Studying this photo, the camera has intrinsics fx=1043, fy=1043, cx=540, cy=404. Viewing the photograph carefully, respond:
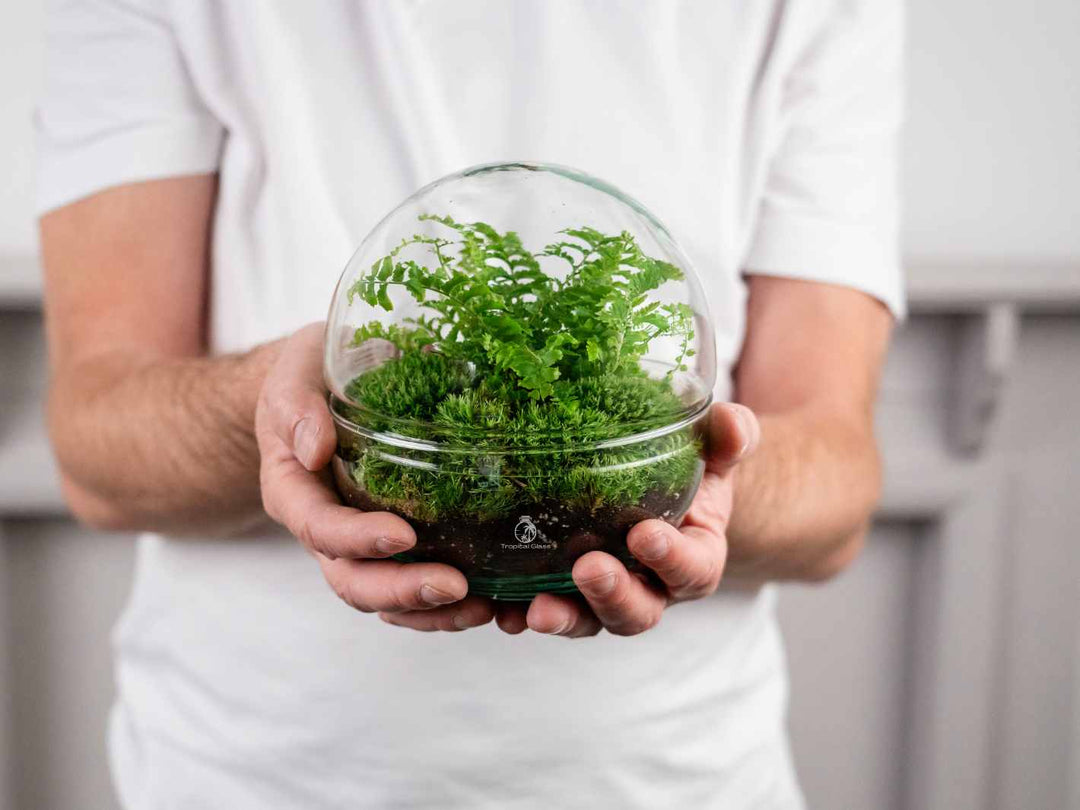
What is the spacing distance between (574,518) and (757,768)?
713 millimetres

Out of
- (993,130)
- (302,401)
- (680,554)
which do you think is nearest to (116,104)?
(302,401)

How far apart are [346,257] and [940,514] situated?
1.14m

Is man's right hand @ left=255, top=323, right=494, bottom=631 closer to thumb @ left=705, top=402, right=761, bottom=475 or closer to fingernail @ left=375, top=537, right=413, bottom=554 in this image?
fingernail @ left=375, top=537, right=413, bottom=554

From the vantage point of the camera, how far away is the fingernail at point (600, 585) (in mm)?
674

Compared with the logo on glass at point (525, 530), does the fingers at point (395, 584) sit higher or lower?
lower

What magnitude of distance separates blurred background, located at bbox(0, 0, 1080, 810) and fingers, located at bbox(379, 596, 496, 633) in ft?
3.48

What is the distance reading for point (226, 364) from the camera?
0.97 m

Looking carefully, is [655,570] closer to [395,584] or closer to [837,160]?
[395,584]

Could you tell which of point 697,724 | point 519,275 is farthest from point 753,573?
point 519,275

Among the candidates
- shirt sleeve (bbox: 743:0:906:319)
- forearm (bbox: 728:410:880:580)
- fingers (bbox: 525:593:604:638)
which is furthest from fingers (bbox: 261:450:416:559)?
shirt sleeve (bbox: 743:0:906:319)

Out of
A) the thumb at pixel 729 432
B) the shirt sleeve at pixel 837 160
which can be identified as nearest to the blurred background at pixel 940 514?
the shirt sleeve at pixel 837 160

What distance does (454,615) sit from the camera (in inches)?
29.5

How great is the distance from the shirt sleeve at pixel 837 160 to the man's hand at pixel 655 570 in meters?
0.42

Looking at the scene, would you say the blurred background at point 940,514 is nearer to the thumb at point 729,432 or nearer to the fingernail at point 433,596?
the thumb at point 729,432
